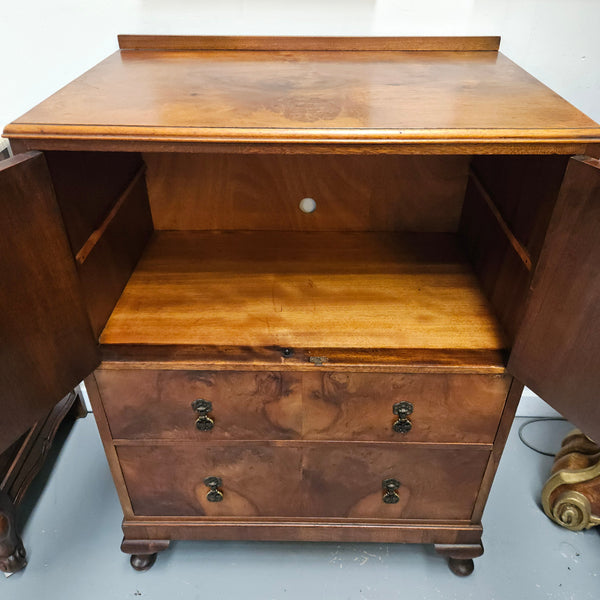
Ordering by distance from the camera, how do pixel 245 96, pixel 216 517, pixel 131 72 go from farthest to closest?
pixel 216 517
pixel 131 72
pixel 245 96

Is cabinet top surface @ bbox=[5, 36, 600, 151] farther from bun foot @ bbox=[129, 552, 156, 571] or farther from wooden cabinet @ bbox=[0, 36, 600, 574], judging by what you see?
bun foot @ bbox=[129, 552, 156, 571]

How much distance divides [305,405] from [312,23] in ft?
2.62

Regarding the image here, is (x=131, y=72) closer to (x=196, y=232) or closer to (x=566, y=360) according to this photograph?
(x=196, y=232)

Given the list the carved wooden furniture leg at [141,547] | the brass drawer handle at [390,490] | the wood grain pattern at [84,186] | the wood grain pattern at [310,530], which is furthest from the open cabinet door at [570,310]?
the carved wooden furniture leg at [141,547]

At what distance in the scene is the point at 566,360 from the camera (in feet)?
2.63

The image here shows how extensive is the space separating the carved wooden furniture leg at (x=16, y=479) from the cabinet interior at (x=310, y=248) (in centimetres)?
46

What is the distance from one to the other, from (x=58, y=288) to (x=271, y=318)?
376 millimetres

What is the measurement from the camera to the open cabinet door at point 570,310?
72 centimetres

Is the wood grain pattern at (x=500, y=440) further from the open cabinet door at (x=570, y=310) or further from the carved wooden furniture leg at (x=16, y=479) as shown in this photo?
the carved wooden furniture leg at (x=16, y=479)

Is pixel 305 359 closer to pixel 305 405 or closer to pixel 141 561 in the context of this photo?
pixel 305 405

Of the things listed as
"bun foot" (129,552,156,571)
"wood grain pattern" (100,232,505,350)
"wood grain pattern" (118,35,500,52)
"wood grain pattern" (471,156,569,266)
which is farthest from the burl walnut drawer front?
"wood grain pattern" (118,35,500,52)

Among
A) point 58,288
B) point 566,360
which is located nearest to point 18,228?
point 58,288

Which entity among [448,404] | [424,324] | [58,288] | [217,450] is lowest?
[217,450]

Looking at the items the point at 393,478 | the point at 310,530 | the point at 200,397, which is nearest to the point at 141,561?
the point at 310,530
